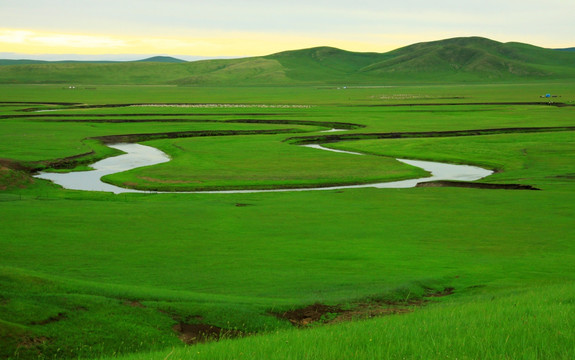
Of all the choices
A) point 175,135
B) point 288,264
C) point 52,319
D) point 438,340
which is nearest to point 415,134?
point 175,135

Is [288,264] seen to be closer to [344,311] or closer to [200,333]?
[344,311]

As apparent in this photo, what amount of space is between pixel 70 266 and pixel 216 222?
11.5 meters

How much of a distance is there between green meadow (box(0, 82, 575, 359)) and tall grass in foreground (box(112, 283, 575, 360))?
0.06 metres

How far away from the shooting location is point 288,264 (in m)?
25.8

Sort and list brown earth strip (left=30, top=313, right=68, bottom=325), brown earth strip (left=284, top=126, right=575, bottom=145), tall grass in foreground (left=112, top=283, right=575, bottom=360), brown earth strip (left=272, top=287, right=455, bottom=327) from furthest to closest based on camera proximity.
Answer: brown earth strip (left=284, top=126, right=575, bottom=145), brown earth strip (left=272, top=287, right=455, bottom=327), brown earth strip (left=30, top=313, right=68, bottom=325), tall grass in foreground (left=112, top=283, right=575, bottom=360)

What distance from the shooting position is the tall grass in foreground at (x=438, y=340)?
36.4 ft

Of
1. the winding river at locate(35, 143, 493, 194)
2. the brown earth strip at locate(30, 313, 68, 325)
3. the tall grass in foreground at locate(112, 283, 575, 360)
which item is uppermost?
the tall grass in foreground at locate(112, 283, 575, 360)

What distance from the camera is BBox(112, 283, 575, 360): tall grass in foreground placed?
1111 centimetres

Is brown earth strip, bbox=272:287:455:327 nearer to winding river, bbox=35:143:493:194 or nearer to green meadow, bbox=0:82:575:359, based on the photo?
green meadow, bbox=0:82:575:359

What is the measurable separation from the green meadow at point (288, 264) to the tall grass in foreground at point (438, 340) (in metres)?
0.06

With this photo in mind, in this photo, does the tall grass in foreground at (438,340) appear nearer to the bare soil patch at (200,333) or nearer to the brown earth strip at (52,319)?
the bare soil patch at (200,333)

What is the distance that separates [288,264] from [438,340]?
14.0 meters

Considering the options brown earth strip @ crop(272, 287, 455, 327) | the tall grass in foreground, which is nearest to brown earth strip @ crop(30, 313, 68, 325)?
the tall grass in foreground

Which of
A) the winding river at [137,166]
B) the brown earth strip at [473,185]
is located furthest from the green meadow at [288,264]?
the brown earth strip at [473,185]
